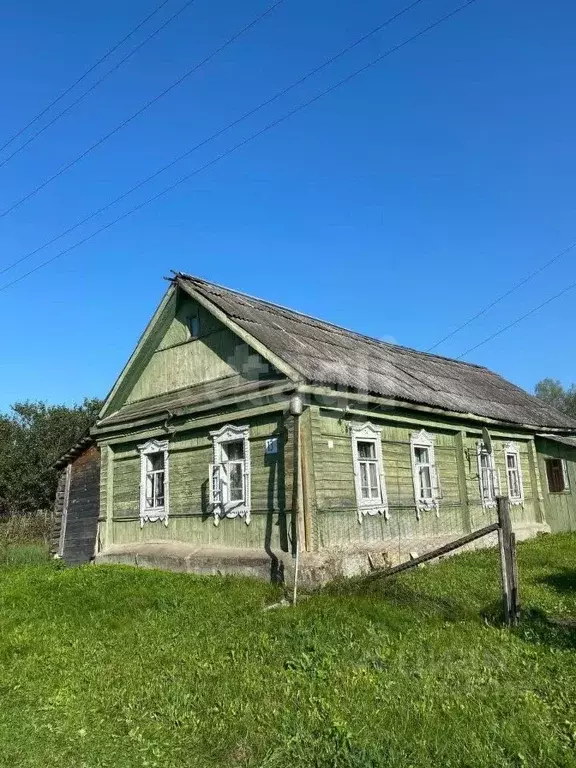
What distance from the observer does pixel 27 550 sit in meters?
16.7

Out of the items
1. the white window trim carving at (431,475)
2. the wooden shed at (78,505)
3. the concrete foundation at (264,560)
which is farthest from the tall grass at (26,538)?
the white window trim carving at (431,475)

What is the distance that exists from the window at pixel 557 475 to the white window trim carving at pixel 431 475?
5884 millimetres

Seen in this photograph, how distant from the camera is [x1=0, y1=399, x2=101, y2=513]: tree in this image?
32.8 m

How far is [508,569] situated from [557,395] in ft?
217

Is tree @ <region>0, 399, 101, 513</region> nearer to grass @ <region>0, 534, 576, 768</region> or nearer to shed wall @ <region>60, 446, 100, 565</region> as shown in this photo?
shed wall @ <region>60, 446, 100, 565</region>

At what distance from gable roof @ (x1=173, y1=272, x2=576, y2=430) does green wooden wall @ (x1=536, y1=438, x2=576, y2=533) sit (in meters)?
0.85

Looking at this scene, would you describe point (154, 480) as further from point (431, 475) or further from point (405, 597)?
point (405, 597)

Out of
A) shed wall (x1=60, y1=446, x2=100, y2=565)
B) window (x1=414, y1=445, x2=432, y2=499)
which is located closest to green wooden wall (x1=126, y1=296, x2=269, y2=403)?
shed wall (x1=60, y1=446, x2=100, y2=565)

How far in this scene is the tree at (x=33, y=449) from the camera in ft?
108

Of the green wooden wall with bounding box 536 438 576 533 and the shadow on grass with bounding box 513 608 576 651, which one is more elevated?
the green wooden wall with bounding box 536 438 576 533

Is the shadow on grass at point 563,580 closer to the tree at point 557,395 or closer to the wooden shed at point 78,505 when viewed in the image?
the wooden shed at point 78,505

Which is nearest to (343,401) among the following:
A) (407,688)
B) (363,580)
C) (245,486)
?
A: (245,486)

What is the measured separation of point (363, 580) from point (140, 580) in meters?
3.83

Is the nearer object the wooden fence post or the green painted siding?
the wooden fence post
